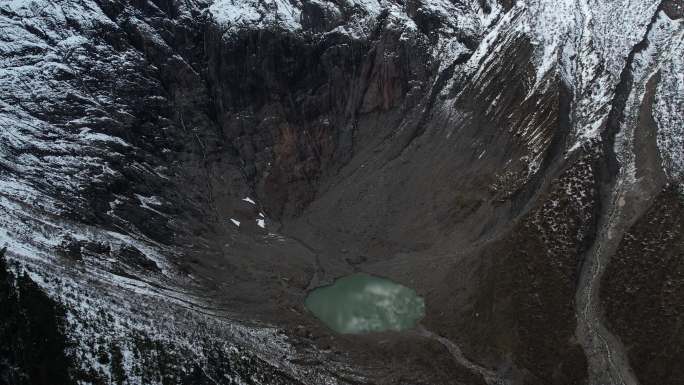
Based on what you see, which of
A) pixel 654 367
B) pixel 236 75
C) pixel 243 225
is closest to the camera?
pixel 654 367

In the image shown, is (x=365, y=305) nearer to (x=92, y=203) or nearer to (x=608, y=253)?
(x=608, y=253)

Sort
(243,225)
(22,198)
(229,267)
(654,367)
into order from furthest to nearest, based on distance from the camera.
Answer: (243,225), (229,267), (22,198), (654,367)

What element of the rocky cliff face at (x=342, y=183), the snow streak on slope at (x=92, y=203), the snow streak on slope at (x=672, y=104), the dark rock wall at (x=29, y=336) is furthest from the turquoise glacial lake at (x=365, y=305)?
the snow streak on slope at (x=672, y=104)

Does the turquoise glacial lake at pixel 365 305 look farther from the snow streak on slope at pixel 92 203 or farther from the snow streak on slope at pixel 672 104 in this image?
the snow streak on slope at pixel 672 104

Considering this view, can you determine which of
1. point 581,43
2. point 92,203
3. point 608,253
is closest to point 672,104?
point 581,43

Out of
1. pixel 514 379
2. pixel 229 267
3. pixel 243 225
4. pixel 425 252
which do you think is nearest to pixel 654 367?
pixel 514 379

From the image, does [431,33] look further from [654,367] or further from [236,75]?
[654,367]

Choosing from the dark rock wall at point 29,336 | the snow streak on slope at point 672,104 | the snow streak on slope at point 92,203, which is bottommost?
the dark rock wall at point 29,336

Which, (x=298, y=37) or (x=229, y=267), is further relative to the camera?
(x=298, y=37)
